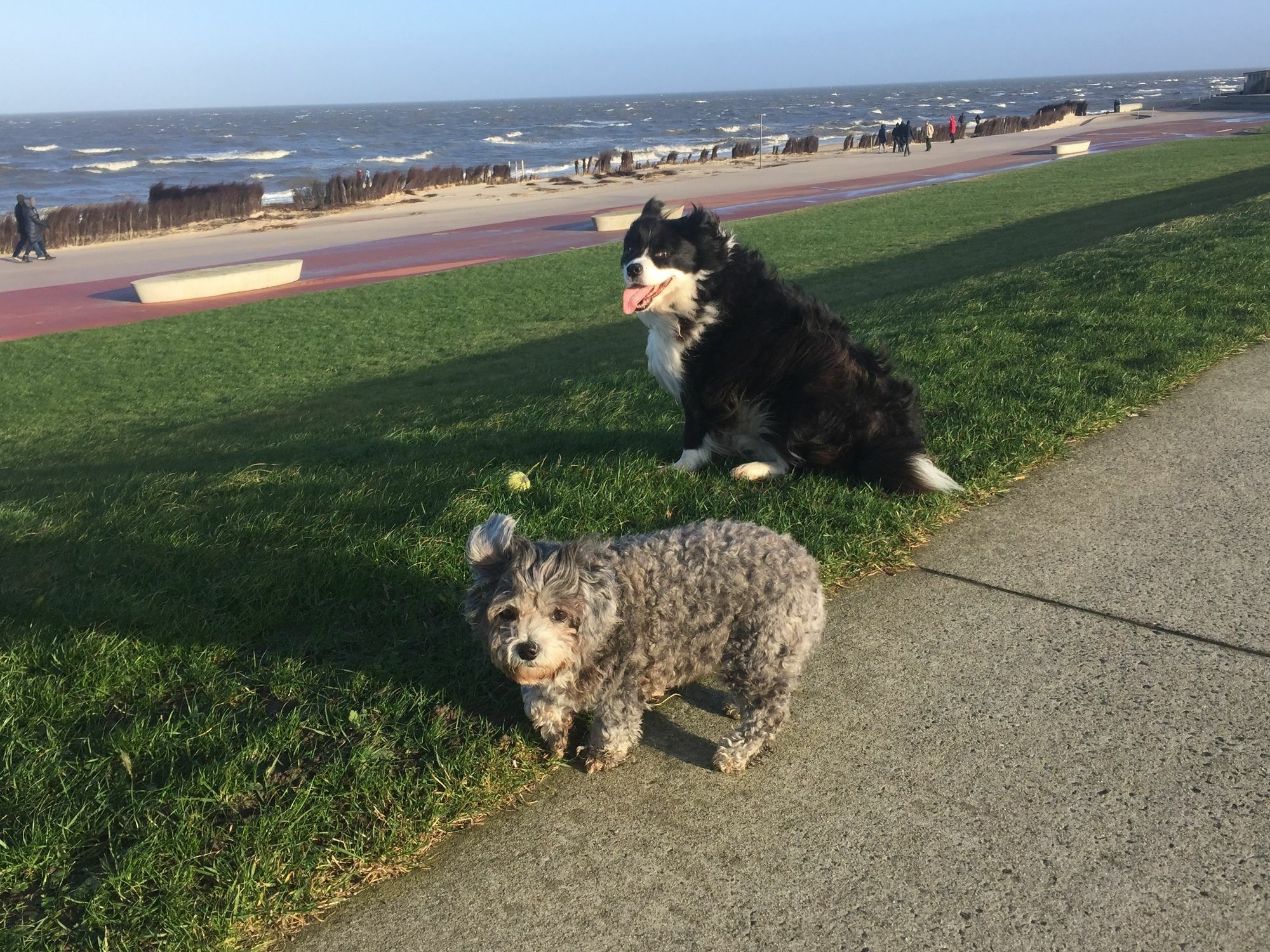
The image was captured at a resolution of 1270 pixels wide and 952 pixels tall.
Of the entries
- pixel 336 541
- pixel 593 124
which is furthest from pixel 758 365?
pixel 593 124

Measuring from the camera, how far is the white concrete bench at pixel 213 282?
22.4 m

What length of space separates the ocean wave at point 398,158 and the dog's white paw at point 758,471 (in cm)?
7817

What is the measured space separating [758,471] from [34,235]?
32.6 m

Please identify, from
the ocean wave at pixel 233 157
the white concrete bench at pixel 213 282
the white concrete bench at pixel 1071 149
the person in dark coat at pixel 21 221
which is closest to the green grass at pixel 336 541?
the white concrete bench at pixel 213 282

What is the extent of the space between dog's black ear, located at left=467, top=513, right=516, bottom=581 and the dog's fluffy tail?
9.12 ft

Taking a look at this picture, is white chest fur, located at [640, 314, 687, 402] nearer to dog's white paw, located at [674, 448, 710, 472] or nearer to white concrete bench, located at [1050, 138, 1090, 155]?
dog's white paw, located at [674, 448, 710, 472]

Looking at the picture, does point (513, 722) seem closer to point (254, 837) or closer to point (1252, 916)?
point (254, 837)

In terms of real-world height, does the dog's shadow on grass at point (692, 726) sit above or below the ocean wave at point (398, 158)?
below

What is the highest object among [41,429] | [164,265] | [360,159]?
[360,159]

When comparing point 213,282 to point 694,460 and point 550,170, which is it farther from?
point 550,170

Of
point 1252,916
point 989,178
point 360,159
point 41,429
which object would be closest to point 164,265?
point 41,429

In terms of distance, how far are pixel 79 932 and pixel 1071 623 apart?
3723 millimetres

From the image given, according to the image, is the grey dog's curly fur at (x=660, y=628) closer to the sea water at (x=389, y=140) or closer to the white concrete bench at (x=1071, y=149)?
the white concrete bench at (x=1071, y=149)

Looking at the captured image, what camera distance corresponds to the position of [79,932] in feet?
8.75
